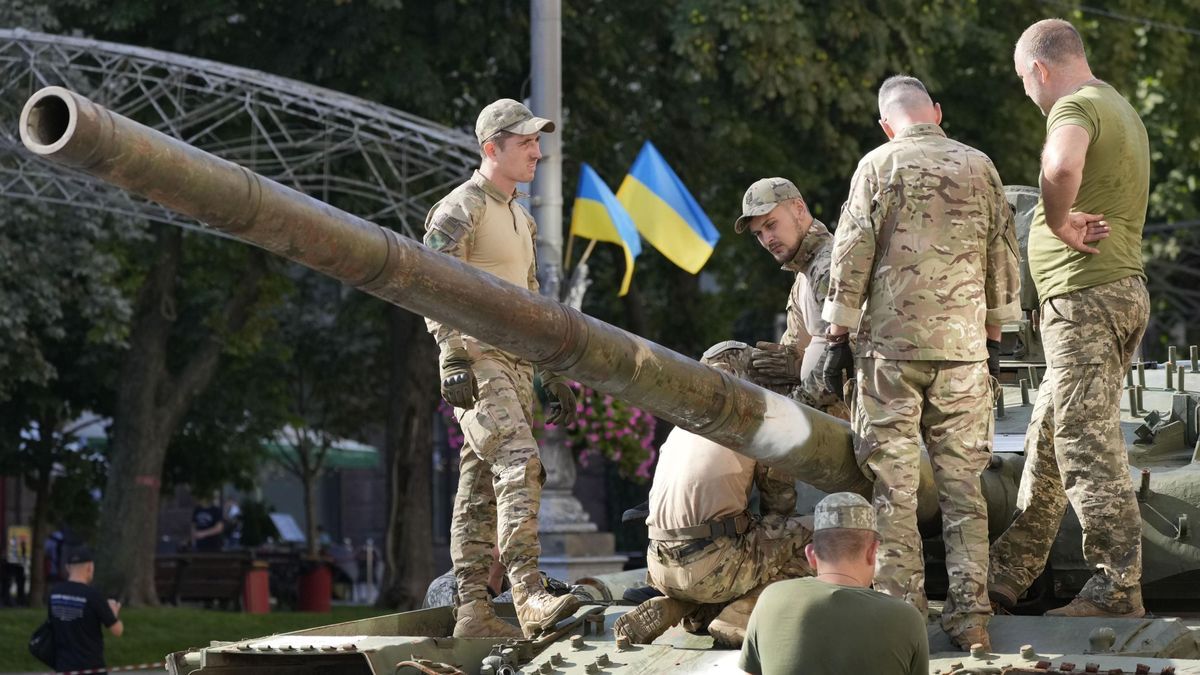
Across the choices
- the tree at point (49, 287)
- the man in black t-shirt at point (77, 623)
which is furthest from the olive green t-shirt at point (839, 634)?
the tree at point (49, 287)

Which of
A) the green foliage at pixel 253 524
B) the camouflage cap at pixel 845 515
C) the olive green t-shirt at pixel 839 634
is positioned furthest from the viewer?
the green foliage at pixel 253 524

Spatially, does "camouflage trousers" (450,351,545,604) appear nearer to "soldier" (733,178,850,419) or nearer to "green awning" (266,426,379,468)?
"soldier" (733,178,850,419)

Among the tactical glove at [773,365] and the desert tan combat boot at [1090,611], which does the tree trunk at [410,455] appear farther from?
the desert tan combat boot at [1090,611]

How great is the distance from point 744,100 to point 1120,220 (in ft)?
50.7

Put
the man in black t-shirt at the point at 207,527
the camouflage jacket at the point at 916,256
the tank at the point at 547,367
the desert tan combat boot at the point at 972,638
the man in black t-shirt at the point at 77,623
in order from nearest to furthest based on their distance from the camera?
the tank at the point at 547,367, the desert tan combat boot at the point at 972,638, the camouflage jacket at the point at 916,256, the man in black t-shirt at the point at 77,623, the man in black t-shirt at the point at 207,527

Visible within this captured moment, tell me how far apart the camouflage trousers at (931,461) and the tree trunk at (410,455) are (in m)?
17.7

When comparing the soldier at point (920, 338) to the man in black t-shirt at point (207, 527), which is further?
the man in black t-shirt at point (207, 527)

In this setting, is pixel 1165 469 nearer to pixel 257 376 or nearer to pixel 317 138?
pixel 317 138

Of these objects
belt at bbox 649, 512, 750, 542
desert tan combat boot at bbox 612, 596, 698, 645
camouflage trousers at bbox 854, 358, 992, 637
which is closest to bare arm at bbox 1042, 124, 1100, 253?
camouflage trousers at bbox 854, 358, 992, 637

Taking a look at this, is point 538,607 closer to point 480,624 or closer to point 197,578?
point 480,624

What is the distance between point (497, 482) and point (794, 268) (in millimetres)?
1491

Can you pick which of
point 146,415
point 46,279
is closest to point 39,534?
point 146,415

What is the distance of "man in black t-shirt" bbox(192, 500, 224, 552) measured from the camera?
30.5m

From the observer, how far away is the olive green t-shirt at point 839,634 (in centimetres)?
543
